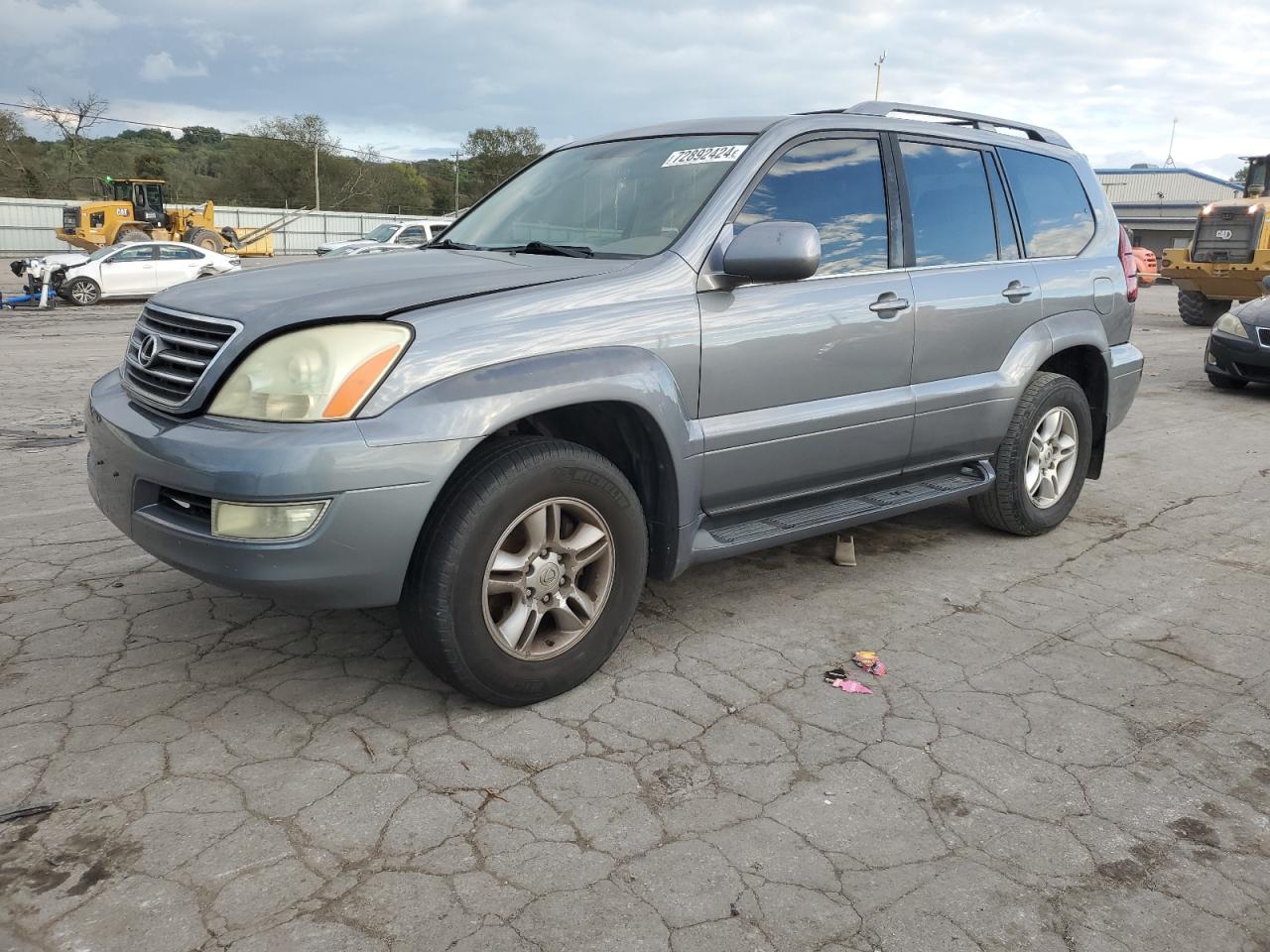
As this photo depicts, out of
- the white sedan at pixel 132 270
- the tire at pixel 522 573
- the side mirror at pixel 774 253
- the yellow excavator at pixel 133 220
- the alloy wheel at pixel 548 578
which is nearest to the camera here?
the tire at pixel 522 573

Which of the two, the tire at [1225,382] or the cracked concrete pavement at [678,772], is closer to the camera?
the cracked concrete pavement at [678,772]

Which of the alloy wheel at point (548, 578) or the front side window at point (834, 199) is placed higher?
the front side window at point (834, 199)

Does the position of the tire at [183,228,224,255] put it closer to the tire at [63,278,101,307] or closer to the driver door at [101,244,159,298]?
the driver door at [101,244,159,298]

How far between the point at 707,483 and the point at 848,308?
0.94 meters

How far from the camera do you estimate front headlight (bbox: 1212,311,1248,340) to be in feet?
32.2

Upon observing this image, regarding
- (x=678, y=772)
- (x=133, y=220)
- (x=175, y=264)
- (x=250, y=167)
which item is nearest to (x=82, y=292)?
(x=175, y=264)

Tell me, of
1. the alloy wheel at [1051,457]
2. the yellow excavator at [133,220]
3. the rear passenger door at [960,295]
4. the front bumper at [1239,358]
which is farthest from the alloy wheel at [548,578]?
the yellow excavator at [133,220]

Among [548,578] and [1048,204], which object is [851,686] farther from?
[1048,204]

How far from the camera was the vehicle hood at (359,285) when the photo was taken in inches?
117

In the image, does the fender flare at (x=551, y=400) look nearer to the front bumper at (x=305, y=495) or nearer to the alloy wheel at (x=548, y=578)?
the front bumper at (x=305, y=495)

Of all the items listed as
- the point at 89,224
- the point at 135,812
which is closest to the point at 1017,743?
the point at 135,812

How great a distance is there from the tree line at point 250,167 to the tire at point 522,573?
45373 mm

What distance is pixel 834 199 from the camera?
13.1 ft

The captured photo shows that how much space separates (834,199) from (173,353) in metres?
2.47
